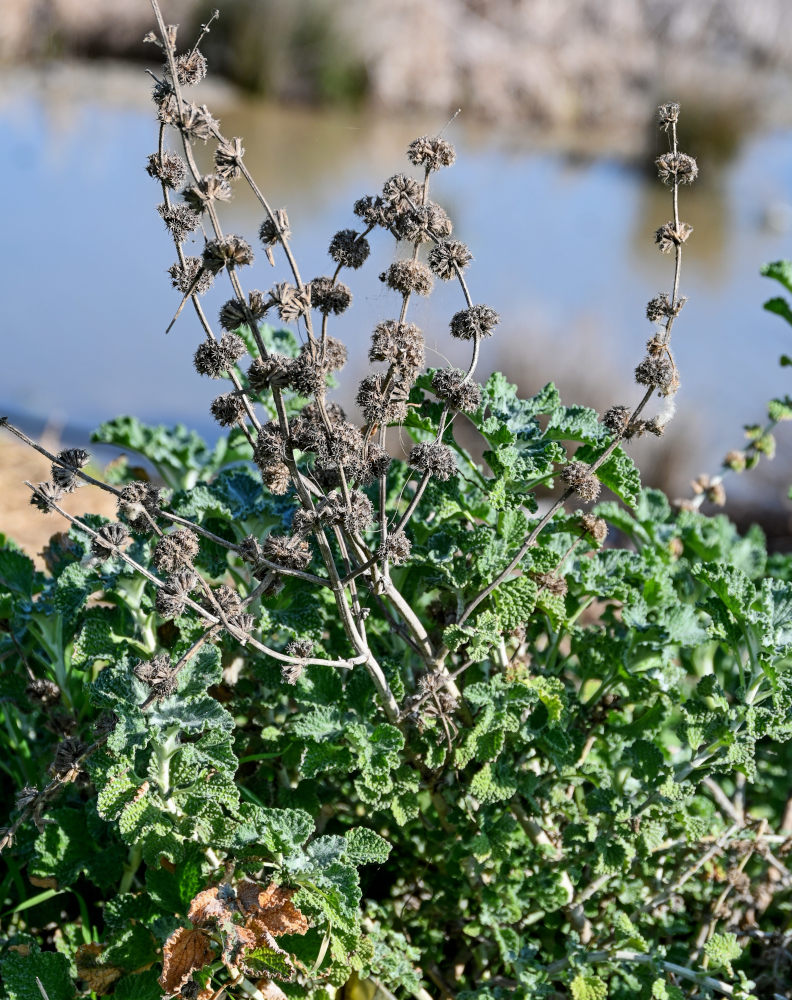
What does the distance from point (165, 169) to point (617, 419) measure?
0.75m

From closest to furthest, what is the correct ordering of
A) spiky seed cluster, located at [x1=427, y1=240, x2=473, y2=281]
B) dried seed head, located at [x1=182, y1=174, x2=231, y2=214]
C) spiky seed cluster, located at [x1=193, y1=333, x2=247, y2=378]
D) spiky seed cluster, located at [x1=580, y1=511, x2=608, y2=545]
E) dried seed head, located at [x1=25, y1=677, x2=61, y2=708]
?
dried seed head, located at [x1=182, y1=174, x2=231, y2=214] < spiky seed cluster, located at [x1=193, y1=333, x2=247, y2=378] < spiky seed cluster, located at [x1=427, y1=240, x2=473, y2=281] < spiky seed cluster, located at [x1=580, y1=511, x2=608, y2=545] < dried seed head, located at [x1=25, y1=677, x2=61, y2=708]

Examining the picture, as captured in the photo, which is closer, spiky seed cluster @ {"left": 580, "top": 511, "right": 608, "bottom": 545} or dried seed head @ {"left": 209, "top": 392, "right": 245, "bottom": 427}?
dried seed head @ {"left": 209, "top": 392, "right": 245, "bottom": 427}

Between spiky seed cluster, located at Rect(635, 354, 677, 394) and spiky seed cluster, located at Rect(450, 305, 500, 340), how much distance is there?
0.23 meters

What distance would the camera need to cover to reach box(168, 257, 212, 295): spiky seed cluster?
139cm

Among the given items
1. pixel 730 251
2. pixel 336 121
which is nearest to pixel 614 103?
pixel 336 121

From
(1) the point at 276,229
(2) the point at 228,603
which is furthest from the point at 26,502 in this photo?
(1) the point at 276,229

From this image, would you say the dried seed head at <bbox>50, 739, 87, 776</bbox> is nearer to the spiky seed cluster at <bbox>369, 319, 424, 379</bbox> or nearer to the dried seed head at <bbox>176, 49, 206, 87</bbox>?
the spiky seed cluster at <bbox>369, 319, 424, 379</bbox>

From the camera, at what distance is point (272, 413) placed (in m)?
1.88

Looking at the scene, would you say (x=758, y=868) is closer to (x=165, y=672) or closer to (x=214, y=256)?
(x=165, y=672)

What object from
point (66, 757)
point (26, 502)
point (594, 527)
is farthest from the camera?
point (26, 502)

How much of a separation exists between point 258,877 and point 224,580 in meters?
0.68

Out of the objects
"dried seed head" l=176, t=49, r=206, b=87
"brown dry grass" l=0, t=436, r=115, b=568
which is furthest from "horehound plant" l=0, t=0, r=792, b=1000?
"brown dry grass" l=0, t=436, r=115, b=568

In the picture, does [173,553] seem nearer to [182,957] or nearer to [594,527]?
[182,957]

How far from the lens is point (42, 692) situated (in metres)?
1.93
